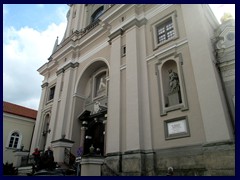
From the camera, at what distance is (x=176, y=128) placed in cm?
904

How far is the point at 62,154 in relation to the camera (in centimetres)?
1195

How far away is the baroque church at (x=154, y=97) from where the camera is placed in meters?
8.07

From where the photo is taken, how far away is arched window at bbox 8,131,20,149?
71.5ft

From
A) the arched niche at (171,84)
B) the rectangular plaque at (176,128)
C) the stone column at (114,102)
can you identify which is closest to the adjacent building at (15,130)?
the stone column at (114,102)

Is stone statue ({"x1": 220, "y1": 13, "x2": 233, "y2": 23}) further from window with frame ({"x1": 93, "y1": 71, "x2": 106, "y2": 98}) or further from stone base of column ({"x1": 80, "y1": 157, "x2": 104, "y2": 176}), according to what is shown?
stone base of column ({"x1": 80, "y1": 157, "x2": 104, "y2": 176})

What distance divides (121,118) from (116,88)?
1956 mm

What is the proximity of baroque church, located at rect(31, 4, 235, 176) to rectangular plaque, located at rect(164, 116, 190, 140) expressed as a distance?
0.04m

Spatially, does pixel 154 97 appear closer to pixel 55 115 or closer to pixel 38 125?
pixel 55 115

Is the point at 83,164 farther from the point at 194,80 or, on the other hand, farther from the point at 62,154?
the point at 194,80

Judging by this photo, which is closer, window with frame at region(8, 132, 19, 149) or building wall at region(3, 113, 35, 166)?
building wall at region(3, 113, 35, 166)

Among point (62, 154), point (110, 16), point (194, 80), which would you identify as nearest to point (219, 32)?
point (194, 80)

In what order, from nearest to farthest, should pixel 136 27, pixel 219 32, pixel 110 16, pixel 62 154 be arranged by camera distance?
pixel 219 32
pixel 62 154
pixel 136 27
pixel 110 16

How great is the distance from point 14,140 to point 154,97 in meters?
18.2

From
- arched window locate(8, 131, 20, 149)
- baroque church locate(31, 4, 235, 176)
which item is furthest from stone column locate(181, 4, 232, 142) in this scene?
arched window locate(8, 131, 20, 149)
